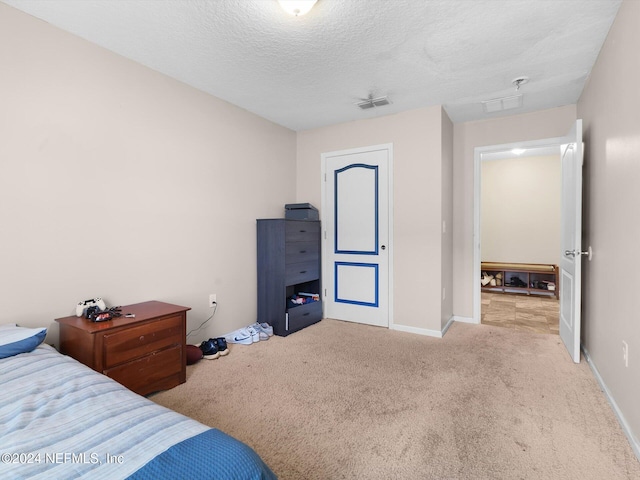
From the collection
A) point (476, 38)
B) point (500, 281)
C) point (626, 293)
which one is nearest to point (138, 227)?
point (476, 38)

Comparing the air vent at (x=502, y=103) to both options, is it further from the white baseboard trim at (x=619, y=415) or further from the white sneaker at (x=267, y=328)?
the white sneaker at (x=267, y=328)

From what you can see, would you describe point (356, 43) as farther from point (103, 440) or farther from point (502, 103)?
point (103, 440)

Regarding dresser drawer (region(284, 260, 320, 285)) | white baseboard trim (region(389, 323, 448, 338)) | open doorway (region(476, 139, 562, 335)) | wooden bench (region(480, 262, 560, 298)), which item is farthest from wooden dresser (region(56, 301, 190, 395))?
wooden bench (region(480, 262, 560, 298))

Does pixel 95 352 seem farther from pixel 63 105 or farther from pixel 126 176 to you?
pixel 63 105

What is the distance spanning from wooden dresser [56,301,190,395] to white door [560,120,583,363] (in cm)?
314

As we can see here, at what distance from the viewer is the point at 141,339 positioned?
2186 mm

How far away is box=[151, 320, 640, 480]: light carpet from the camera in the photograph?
1631 millimetres

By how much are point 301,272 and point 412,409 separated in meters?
2.07

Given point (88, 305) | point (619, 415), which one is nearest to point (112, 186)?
point (88, 305)

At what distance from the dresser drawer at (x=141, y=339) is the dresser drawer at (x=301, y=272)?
144cm

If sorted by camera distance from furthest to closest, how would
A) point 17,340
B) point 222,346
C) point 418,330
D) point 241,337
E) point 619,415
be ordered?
point 418,330 < point 241,337 < point 222,346 < point 619,415 < point 17,340

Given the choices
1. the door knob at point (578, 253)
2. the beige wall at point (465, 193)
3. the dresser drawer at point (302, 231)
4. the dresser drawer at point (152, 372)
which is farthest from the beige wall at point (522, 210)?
the dresser drawer at point (152, 372)

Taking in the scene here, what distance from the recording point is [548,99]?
336 centimetres

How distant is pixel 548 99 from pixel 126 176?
3.95m
